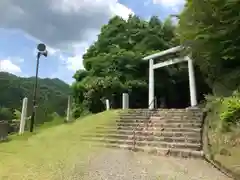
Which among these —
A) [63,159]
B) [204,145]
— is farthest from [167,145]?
[63,159]

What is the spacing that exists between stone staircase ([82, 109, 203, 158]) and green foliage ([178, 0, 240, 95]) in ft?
6.79

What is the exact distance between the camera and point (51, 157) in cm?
790

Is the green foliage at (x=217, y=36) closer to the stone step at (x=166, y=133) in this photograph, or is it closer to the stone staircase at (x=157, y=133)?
the stone staircase at (x=157, y=133)

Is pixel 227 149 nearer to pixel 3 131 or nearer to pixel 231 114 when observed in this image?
pixel 231 114

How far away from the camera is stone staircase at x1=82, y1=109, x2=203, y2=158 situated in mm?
8758

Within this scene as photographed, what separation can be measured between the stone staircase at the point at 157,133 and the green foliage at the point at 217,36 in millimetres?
2069

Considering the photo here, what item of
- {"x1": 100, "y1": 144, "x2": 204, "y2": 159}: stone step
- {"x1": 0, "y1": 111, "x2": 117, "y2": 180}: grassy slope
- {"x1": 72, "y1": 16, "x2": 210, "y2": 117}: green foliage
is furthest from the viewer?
{"x1": 72, "y1": 16, "x2": 210, "y2": 117}: green foliage

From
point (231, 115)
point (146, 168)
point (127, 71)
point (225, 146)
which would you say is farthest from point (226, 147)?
point (127, 71)

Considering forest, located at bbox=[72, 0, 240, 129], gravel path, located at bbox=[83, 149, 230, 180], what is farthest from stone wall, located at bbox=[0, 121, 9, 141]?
forest, located at bbox=[72, 0, 240, 129]

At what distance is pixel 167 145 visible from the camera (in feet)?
29.9

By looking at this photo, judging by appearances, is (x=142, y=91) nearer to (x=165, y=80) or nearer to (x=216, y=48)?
(x=165, y=80)

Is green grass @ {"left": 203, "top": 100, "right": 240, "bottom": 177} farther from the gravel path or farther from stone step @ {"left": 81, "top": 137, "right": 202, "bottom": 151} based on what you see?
stone step @ {"left": 81, "top": 137, "right": 202, "bottom": 151}

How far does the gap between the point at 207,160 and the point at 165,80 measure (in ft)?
46.6

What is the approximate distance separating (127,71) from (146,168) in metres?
15.1
